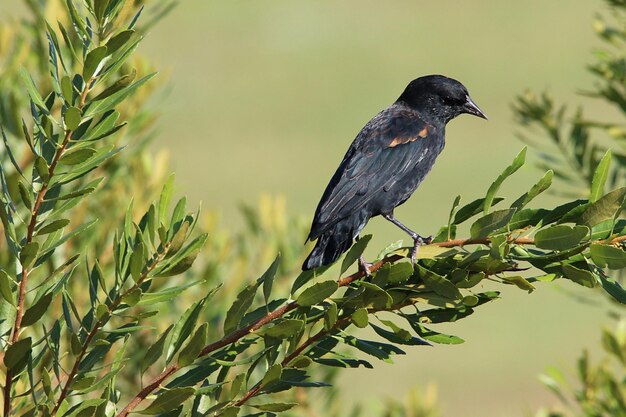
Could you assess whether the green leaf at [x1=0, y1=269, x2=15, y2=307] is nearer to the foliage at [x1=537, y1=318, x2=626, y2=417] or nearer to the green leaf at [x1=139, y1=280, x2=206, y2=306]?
the green leaf at [x1=139, y1=280, x2=206, y2=306]

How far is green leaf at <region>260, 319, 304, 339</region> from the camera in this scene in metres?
1.68

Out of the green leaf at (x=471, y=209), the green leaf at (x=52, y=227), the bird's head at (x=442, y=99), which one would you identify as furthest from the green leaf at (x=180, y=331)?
the bird's head at (x=442, y=99)

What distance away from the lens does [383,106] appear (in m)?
38.5

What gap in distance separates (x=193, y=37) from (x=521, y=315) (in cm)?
2358

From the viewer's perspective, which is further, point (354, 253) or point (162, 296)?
point (354, 253)

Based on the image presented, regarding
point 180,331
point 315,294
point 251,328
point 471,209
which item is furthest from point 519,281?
point 180,331

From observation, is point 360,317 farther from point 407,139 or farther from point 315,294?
point 407,139

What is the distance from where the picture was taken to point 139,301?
66.0 inches

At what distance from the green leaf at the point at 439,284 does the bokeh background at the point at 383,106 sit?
17.8 metres

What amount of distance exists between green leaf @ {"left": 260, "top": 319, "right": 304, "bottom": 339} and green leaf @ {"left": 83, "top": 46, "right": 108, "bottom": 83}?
470 mm

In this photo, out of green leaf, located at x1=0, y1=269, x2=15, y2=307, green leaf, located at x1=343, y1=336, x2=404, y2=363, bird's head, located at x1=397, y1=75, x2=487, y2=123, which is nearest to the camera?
green leaf, located at x1=0, y1=269, x2=15, y2=307

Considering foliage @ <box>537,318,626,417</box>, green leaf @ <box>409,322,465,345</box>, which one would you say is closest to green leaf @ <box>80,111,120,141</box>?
green leaf @ <box>409,322,465,345</box>

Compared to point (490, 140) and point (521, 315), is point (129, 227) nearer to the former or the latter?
point (521, 315)

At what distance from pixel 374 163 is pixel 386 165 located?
5 centimetres
